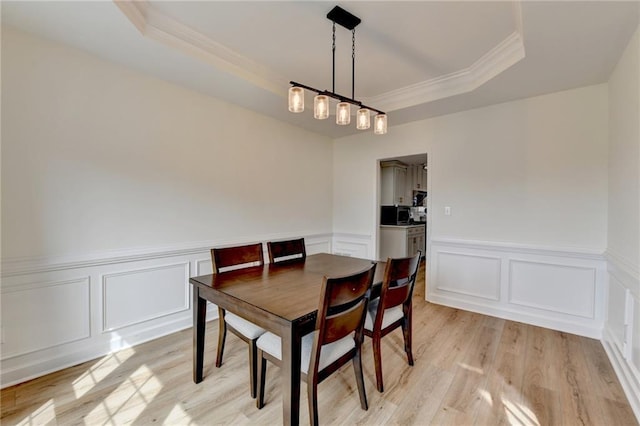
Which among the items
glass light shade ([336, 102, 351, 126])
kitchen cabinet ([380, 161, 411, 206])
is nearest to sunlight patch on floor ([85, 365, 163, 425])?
glass light shade ([336, 102, 351, 126])

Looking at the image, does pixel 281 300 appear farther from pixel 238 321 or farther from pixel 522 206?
pixel 522 206

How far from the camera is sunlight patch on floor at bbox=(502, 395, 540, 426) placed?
159 centimetres

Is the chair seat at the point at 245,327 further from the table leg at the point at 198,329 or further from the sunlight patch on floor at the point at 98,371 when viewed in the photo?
the sunlight patch on floor at the point at 98,371

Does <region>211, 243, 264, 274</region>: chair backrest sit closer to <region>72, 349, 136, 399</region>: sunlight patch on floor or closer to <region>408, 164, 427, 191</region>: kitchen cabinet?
<region>72, 349, 136, 399</region>: sunlight patch on floor

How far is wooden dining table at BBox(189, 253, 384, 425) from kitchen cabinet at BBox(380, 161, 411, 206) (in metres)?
3.40

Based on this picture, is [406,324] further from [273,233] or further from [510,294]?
[273,233]

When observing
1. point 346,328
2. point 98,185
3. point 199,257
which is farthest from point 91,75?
point 346,328

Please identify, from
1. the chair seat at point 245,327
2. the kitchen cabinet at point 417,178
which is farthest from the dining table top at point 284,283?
the kitchen cabinet at point 417,178

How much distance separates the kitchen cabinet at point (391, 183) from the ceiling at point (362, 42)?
2528mm

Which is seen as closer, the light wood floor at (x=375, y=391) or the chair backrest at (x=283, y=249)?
the light wood floor at (x=375, y=391)

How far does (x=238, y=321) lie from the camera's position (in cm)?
187

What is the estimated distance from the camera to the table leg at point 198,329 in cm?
184

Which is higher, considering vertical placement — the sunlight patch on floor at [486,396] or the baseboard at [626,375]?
the baseboard at [626,375]

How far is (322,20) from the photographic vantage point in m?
1.99
